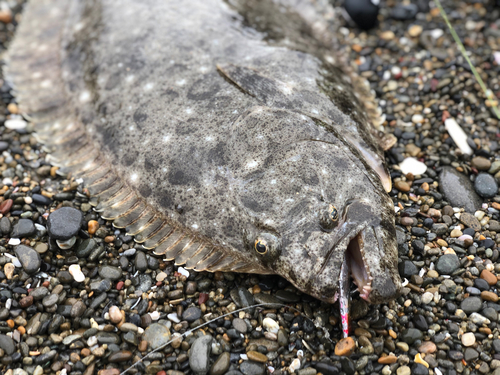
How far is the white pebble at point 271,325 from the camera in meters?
3.31

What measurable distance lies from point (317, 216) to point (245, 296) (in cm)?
91

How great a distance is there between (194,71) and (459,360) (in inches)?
120

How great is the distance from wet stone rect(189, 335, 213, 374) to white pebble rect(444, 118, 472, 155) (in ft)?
9.57

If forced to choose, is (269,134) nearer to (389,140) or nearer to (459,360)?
(389,140)

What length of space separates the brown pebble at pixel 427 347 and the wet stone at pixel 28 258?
9.68 feet

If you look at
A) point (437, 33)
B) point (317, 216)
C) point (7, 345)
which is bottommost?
point (7, 345)

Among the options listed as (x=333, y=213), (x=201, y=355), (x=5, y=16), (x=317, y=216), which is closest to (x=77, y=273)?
(x=201, y=355)

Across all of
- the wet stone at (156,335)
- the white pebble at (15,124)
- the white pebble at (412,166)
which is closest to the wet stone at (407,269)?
the white pebble at (412,166)

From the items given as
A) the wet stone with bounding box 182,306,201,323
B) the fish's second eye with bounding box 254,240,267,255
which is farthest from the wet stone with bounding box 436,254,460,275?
the wet stone with bounding box 182,306,201,323

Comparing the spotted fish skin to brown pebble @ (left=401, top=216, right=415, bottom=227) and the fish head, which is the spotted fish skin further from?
brown pebble @ (left=401, top=216, right=415, bottom=227)

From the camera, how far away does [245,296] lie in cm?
346

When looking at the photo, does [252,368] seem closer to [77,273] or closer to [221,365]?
[221,365]

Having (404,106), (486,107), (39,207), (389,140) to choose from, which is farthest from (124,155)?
(486,107)

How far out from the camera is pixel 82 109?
4.30 metres
